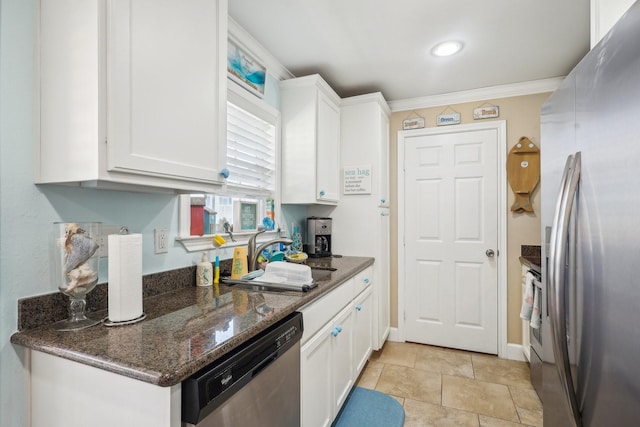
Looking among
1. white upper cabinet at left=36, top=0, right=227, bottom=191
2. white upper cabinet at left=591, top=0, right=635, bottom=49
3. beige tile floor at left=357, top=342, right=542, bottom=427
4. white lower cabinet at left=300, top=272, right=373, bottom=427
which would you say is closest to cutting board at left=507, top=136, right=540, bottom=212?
beige tile floor at left=357, top=342, right=542, bottom=427

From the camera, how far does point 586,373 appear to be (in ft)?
3.00

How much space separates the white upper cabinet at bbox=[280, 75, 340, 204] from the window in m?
0.11

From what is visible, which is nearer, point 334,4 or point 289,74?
point 334,4

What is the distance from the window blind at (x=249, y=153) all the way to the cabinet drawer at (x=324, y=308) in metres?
0.90

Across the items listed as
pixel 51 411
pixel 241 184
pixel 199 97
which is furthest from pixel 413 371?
pixel 199 97

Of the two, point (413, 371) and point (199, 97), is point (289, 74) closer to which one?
point (199, 97)

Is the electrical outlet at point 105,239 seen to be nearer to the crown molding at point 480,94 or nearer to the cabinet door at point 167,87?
the cabinet door at point 167,87

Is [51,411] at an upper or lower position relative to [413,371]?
upper

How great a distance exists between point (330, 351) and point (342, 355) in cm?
24

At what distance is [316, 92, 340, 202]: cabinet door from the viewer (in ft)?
8.26

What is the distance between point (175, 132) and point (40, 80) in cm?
44

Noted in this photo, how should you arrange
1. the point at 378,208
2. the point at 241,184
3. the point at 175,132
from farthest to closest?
1. the point at 378,208
2. the point at 241,184
3. the point at 175,132

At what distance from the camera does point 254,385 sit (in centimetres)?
102

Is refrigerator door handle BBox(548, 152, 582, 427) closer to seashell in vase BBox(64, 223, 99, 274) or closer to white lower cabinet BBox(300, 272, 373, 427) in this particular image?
white lower cabinet BBox(300, 272, 373, 427)
